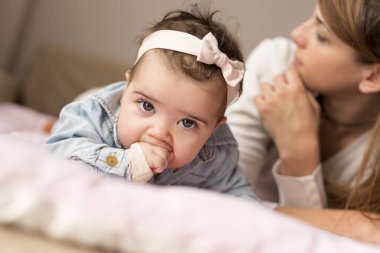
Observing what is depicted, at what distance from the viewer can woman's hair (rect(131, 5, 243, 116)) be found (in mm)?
636

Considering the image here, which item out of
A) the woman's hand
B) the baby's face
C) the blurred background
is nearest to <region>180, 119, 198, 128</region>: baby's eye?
the baby's face

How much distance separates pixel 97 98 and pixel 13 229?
1.07 feet

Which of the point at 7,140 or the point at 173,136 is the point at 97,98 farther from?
the point at 7,140

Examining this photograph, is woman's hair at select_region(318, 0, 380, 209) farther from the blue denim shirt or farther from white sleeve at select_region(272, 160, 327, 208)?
the blue denim shirt

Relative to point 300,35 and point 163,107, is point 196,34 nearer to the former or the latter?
point 163,107

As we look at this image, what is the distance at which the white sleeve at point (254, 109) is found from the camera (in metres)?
1.08

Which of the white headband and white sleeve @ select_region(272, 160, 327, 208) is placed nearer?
the white headband

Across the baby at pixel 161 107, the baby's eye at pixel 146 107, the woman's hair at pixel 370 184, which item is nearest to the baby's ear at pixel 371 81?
the woman's hair at pixel 370 184

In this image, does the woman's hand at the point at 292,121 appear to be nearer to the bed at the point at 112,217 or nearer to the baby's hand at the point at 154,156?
the baby's hand at the point at 154,156

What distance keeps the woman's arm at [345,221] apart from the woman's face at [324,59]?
0.92ft

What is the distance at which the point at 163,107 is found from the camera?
0.63m

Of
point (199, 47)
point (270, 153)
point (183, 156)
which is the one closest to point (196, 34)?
point (199, 47)

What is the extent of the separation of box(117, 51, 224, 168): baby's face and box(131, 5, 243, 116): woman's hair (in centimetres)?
1

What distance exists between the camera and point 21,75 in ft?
5.52
